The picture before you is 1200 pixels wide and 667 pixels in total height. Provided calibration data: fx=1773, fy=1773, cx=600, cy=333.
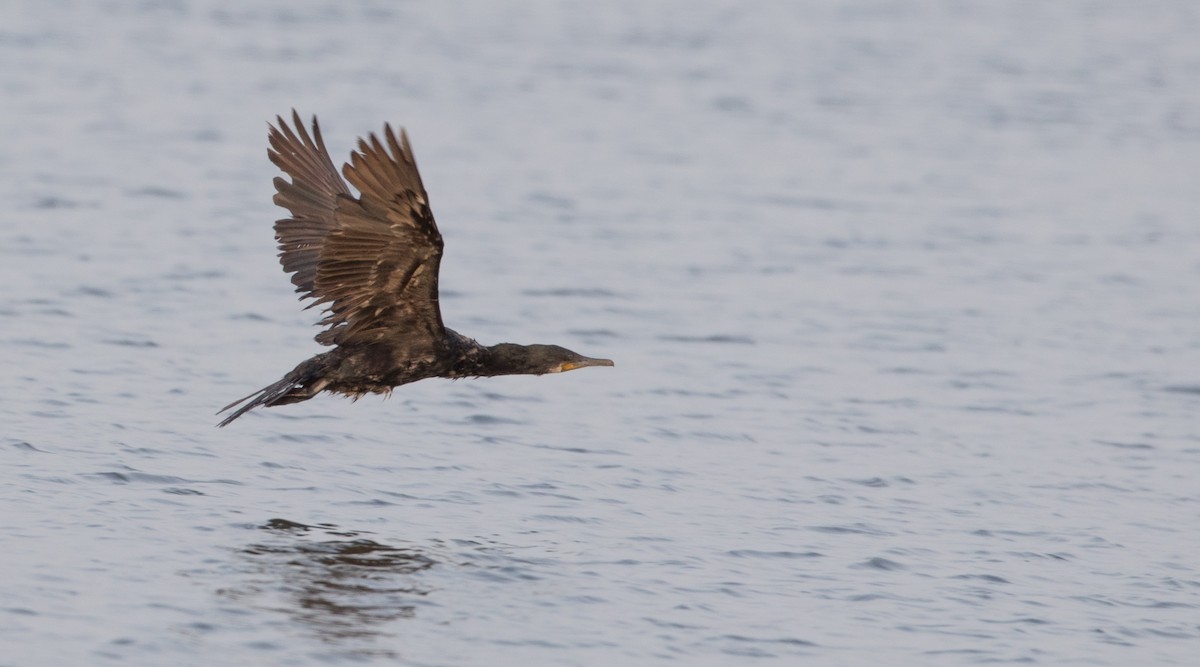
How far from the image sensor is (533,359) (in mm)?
8875

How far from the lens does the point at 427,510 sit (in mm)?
8492

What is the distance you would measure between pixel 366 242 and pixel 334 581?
1.56 metres

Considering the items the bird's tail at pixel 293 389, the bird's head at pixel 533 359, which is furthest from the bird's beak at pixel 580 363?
the bird's tail at pixel 293 389

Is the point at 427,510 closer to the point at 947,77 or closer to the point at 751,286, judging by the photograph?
the point at 751,286

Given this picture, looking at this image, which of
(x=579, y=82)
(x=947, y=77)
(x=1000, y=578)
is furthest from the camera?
(x=947, y=77)

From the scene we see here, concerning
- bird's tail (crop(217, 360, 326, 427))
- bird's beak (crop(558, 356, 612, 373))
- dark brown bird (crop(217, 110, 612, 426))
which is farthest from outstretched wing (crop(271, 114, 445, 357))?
bird's beak (crop(558, 356, 612, 373))

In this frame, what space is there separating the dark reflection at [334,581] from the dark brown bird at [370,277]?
2.19 feet

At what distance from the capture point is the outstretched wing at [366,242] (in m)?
7.64

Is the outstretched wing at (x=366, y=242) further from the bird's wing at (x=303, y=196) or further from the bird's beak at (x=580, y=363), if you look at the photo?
the bird's beak at (x=580, y=363)

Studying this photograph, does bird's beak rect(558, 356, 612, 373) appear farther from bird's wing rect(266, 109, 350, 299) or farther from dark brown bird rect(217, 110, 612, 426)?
bird's wing rect(266, 109, 350, 299)

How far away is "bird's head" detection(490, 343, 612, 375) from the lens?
8.84 meters

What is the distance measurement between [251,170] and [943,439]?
9.13 meters

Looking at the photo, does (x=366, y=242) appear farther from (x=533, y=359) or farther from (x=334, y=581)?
(x=334, y=581)

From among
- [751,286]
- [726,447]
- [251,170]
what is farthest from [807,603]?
[251,170]
